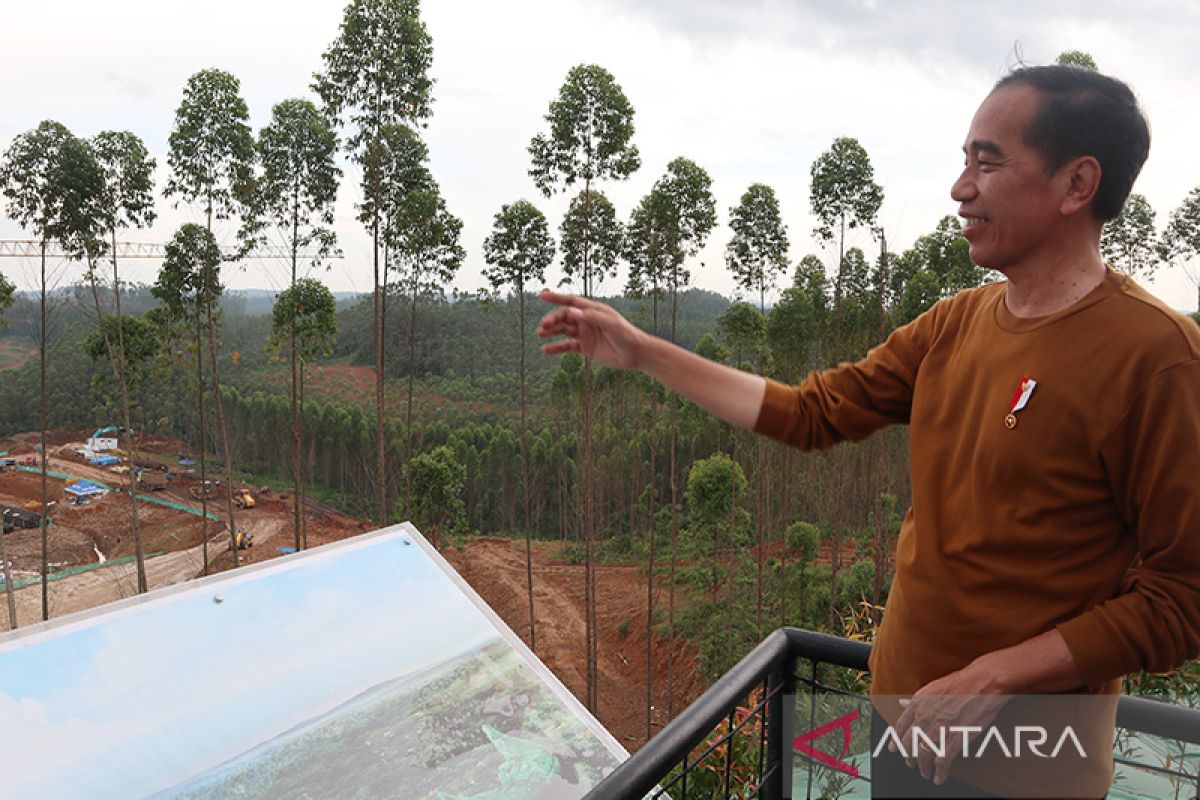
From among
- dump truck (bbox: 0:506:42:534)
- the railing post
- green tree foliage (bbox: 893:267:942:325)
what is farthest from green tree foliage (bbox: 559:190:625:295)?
dump truck (bbox: 0:506:42:534)

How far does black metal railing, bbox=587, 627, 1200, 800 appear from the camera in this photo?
92 centimetres

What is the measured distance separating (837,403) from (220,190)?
30.5 feet

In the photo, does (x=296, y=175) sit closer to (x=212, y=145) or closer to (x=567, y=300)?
(x=212, y=145)

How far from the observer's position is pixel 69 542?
14.4 metres

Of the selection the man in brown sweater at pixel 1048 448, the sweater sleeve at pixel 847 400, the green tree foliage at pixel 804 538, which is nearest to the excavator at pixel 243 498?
the green tree foliage at pixel 804 538

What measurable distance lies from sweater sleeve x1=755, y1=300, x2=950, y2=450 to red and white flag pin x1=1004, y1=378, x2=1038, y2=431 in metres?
0.19

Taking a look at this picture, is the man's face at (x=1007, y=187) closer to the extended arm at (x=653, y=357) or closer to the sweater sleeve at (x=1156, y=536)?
the sweater sleeve at (x=1156, y=536)

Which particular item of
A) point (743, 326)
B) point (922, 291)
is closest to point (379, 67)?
point (743, 326)

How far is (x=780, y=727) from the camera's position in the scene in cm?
132

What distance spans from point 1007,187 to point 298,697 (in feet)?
5.03

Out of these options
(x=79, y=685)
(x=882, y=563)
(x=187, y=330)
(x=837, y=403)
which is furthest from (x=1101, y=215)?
(x=882, y=563)

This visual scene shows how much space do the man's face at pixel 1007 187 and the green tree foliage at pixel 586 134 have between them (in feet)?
29.4

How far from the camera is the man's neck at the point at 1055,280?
725 mm

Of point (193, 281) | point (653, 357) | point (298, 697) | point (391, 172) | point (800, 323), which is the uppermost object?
point (391, 172)
